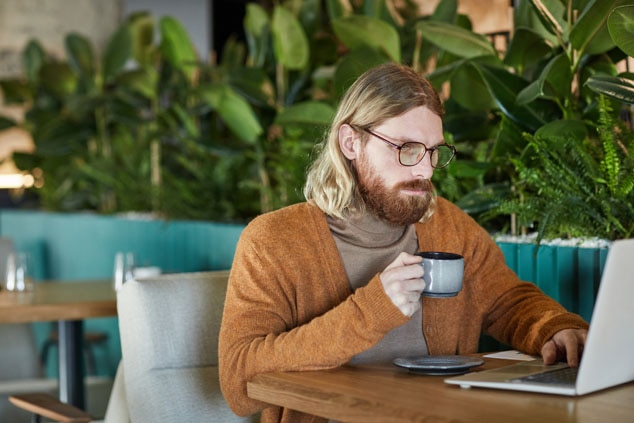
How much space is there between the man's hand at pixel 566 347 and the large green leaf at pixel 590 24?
3.00 ft

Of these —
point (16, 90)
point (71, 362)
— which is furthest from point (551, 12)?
point (16, 90)

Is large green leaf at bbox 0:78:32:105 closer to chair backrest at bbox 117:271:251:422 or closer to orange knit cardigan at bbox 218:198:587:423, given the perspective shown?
Result: chair backrest at bbox 117:271:251:422

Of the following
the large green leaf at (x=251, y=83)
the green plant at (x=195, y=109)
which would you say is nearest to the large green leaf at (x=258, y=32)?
the green plant at (x=195, y=109)

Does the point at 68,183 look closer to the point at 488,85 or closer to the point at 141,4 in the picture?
the point at 141,4

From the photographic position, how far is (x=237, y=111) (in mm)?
3996

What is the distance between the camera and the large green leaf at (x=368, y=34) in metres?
3.20

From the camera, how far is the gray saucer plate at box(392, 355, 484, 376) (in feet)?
5.68

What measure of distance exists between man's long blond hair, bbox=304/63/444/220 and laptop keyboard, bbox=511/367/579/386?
0.56 meters

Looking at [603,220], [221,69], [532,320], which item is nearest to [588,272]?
[603,220]

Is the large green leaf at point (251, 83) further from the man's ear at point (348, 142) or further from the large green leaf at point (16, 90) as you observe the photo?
the large green leaf at point (16, 90)

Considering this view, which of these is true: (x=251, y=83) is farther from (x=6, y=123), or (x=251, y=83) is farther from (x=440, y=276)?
(x=6, y=123)

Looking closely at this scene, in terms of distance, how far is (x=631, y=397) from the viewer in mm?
1551

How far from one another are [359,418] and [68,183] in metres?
5.01

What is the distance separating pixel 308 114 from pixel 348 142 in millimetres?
1282
